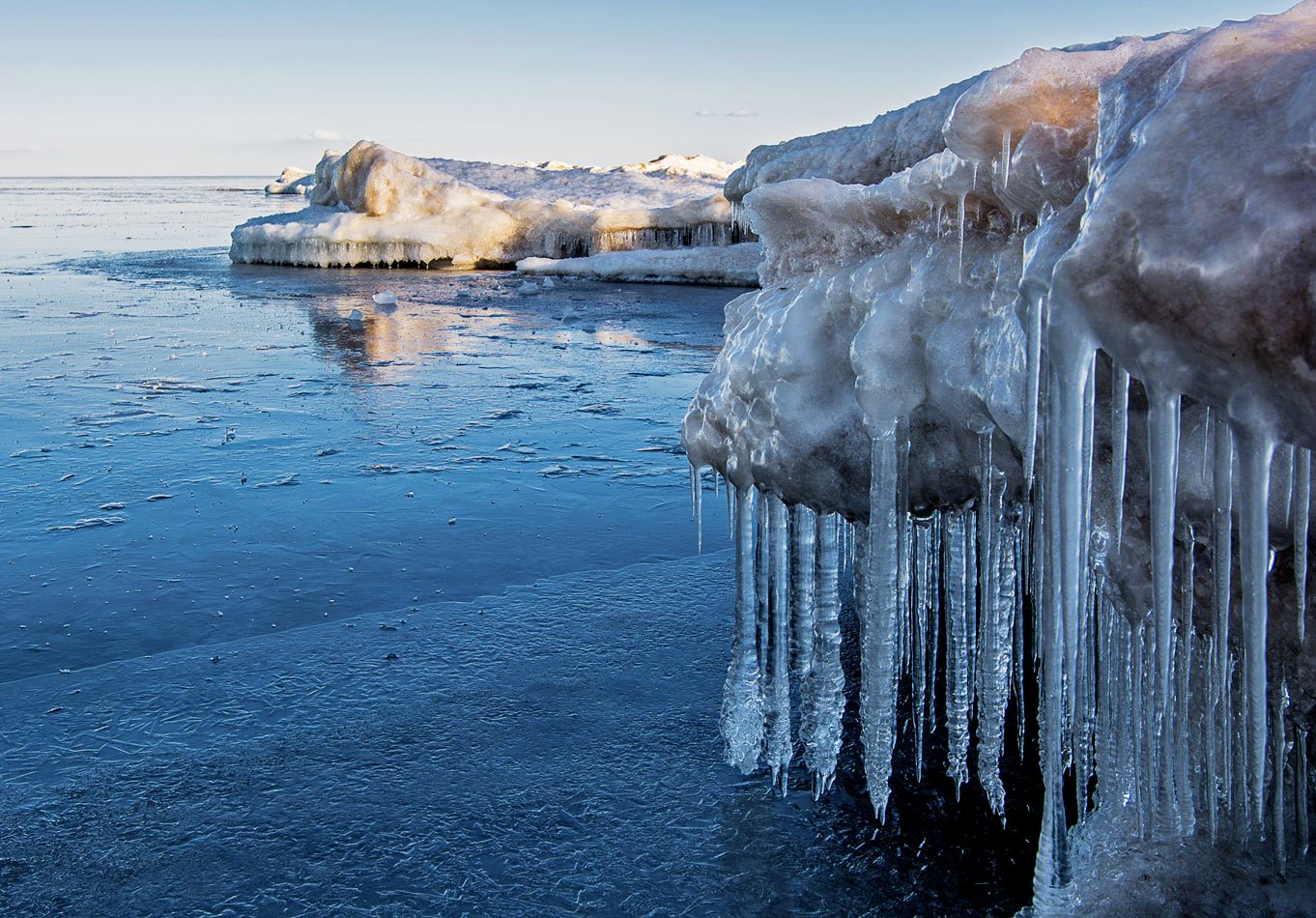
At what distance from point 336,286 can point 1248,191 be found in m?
19.4

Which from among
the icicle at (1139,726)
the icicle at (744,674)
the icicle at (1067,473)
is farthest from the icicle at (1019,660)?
the icicle at (1067,473)

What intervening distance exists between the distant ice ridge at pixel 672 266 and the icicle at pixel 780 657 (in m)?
16.4

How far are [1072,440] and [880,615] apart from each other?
1.11 metres

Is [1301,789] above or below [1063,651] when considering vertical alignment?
below

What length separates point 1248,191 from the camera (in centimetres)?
189

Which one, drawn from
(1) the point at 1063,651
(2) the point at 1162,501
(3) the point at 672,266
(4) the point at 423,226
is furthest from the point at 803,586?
(4) the point at 423,226

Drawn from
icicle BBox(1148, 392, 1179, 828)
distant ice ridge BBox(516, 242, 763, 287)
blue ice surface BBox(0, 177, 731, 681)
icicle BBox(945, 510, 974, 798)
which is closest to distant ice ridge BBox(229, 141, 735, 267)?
distant ice ridge BBox(516, 242, 763, 287)

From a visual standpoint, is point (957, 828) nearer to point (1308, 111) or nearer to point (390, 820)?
point (390, 820)

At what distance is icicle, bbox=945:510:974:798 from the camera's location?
331cm

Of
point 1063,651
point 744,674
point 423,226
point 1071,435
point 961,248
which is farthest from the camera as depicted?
point 423,226

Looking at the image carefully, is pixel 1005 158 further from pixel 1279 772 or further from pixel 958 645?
pixel 1279 772

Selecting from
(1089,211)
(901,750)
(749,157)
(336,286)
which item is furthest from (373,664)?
(336,286)

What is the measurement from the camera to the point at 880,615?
316cm

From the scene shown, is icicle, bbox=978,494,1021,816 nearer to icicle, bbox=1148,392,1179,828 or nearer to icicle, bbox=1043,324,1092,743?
icicle, bbox=1043,324,1092,743
